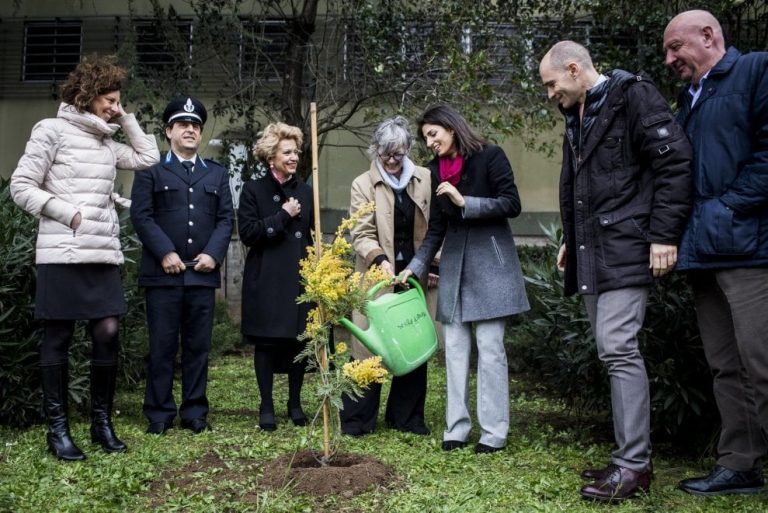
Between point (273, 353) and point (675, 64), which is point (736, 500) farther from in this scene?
point (273, 353)

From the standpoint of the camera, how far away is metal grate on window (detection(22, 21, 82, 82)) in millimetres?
12578

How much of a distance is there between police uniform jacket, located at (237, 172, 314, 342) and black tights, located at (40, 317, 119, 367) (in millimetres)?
945

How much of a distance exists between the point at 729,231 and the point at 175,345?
3376 millimetres

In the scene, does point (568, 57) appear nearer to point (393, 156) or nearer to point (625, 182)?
point (625, 182)

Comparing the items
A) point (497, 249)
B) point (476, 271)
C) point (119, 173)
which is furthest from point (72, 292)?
point (119, 173)

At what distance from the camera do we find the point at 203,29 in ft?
32.5

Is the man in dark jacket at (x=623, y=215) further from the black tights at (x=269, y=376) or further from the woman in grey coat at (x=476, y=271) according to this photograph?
the black tights at (x=269, y=376)

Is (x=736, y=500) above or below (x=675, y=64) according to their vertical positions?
below

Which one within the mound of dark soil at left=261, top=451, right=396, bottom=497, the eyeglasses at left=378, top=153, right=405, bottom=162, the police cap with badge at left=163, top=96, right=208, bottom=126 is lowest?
the mound of dark soil at left=261, top=451, right=396, bottom=497

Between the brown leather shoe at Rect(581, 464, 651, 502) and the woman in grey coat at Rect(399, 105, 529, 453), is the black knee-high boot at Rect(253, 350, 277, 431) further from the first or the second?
the brown leather shoe at Rect(581, 464, 651, 502)

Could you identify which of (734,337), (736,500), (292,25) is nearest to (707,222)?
(734,337)

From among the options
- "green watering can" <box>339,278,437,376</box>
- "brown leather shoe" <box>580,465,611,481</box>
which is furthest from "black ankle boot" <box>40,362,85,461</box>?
"brown leather shoe" <box>580,465,611,481</box>

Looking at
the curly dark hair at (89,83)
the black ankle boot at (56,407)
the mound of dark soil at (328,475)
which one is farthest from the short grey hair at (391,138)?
the black ankle boot at (56,407)

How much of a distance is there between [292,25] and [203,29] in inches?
37.9
